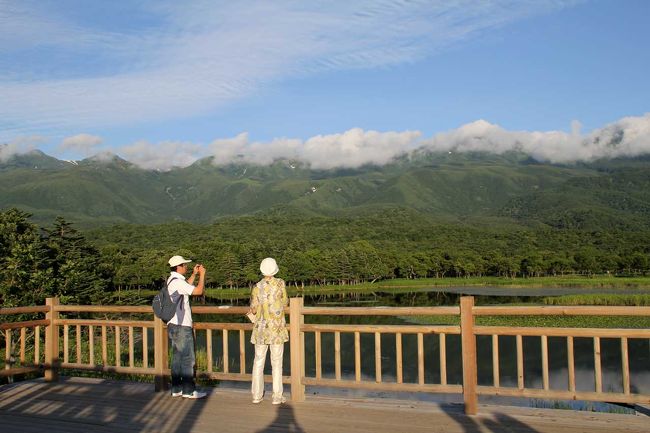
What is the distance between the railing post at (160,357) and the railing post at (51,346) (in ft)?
6.56

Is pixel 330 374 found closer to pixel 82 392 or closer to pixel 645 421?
pixel 82 392

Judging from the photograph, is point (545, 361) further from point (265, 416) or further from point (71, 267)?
point (71, 267)

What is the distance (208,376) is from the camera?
847 centimetres

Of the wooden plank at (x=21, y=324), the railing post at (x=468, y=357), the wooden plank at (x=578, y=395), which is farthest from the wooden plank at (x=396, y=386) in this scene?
the wooden plank at (x=21, y=324)

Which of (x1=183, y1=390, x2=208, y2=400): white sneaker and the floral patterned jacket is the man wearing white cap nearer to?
(x1=183, y1=390, x2=208, y2=400): white sneaker

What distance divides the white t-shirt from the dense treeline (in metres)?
22.7

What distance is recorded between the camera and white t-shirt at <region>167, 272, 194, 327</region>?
25.3 feet

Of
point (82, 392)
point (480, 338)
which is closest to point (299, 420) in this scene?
A: point (82, 392)

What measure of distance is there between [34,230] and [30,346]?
20.5m

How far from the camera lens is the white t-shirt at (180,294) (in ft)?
25.3

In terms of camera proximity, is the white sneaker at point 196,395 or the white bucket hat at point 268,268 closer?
the white bucket hat at point 268,268

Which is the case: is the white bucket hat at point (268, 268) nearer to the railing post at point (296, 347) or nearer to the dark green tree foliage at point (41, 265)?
the railing post at point (296, 347)

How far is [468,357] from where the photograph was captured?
690cm

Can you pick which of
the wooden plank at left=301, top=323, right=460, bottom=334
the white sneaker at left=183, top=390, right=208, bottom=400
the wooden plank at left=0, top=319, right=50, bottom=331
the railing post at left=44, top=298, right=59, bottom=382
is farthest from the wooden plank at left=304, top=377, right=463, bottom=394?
the wooden plank at left=0, top=319, right=50, bottom=331
